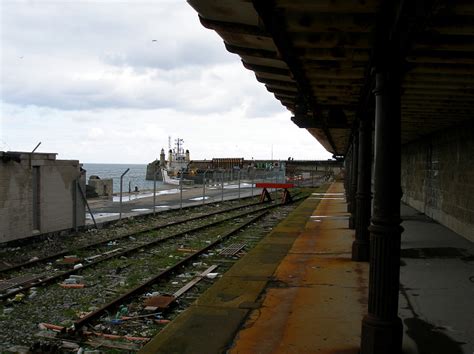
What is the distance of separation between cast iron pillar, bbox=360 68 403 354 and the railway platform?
60 cm

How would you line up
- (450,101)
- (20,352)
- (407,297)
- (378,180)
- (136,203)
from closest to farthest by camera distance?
(378,180) < (20,352) < (407,297) < (450,101) < (136,203)

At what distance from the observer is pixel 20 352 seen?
542 cm

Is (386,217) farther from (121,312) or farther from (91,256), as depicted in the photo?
(91,256)

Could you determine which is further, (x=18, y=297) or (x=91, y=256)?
(x=91, y=256)

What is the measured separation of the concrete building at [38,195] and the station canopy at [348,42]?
781 cm

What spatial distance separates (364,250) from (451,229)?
4194 mm

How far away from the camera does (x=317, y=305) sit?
5.84 m

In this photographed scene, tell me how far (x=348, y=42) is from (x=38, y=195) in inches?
444

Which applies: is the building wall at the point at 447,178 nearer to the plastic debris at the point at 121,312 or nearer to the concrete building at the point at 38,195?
the plastic debris at the point at 121,312

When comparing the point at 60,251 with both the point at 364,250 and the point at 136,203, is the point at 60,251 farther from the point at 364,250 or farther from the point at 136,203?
the point at 136,203

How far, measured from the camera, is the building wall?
395 inches

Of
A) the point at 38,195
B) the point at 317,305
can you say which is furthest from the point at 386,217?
the point at 38,195

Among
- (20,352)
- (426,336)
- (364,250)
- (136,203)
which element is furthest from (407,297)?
(136,203)

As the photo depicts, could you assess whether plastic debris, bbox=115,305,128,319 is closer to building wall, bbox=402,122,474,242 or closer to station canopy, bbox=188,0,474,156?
station canopy, bbox=188,0,474,156
